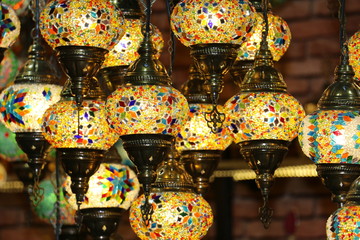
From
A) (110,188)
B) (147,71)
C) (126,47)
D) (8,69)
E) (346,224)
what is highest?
(8,69)

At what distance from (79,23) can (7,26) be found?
368mm

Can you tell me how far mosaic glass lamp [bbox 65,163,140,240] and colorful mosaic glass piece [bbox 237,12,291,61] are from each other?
343 mm

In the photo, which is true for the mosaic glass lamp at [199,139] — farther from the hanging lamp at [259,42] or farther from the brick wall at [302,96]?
the brick wall at [302,96]

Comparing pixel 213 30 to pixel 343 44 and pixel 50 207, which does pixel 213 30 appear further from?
pixel 50 207

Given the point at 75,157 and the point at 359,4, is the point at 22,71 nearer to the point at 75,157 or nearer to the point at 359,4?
the point at 75,157

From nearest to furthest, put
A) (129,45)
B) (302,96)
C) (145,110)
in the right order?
(145,110) → (129,45) → (302,96)

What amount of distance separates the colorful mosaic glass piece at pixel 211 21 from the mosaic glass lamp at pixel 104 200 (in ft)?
1.53

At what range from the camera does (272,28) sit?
2.01 m

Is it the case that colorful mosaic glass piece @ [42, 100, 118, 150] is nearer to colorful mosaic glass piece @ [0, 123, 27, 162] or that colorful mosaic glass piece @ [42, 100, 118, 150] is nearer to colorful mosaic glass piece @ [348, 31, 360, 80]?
colorful mosaic glass piece @ [348, 31, 360, 80]

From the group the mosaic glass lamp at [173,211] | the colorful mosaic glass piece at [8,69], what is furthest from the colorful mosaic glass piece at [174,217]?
the colorful mosaic glass piece at [8,69]

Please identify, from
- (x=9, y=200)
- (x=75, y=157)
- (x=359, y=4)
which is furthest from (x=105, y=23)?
(x=9, y=200)

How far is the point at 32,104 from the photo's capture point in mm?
2123

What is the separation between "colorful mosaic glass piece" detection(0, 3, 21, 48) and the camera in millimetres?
2115

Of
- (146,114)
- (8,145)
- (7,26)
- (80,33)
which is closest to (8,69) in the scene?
(8,145)
